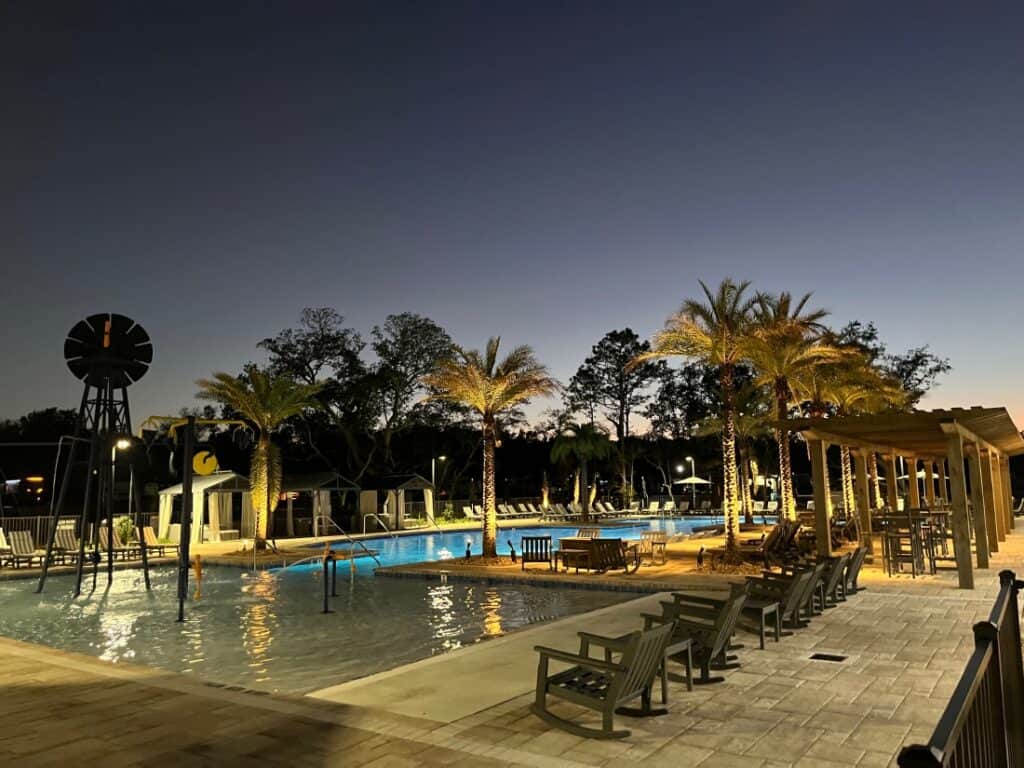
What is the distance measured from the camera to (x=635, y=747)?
4637mm

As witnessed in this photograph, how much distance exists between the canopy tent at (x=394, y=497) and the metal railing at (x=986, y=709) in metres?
31.0

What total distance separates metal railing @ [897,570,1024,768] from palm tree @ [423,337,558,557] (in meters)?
15.2

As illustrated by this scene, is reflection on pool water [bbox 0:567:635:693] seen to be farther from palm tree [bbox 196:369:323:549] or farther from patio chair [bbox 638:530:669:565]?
palm tree [bbox 196:369:323:549]

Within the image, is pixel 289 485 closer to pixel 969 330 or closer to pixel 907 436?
pixel 907 436

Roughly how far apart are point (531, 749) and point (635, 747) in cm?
67

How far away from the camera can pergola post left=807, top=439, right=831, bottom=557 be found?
46.7ft

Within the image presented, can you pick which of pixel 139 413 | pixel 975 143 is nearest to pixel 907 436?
pixel 975 143

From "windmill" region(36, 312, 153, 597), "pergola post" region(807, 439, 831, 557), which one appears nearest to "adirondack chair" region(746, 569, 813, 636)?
"pergola post" region(807, 439, 831, 557)

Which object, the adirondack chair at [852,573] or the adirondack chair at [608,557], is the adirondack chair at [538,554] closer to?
the adirondack chair at [608,557]

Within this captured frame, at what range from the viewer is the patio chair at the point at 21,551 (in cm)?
1873

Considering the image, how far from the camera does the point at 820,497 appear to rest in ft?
47.5

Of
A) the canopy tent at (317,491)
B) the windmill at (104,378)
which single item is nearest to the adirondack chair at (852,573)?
the windmill at (104,378)

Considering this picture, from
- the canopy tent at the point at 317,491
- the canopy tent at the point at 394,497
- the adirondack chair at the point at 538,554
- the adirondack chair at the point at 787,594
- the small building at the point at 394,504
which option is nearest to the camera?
the adirondack chair at the point at 787,594

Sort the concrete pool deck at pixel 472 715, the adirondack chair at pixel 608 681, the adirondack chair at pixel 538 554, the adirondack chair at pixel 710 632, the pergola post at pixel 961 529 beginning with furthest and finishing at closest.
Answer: the adirondack chair at pixel 538 554, the pergola post at pixel 961 529, the adirondack chair at pixel 710 632, the adirondack chair at pixel 608 681, the concrete pool deck at pixel 472 715
